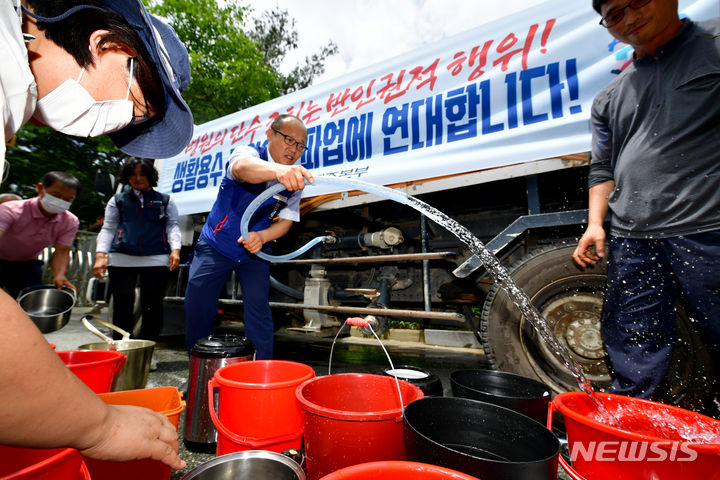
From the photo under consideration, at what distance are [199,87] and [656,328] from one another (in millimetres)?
13622

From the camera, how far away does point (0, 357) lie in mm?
435

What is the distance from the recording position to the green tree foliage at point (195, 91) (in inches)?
380

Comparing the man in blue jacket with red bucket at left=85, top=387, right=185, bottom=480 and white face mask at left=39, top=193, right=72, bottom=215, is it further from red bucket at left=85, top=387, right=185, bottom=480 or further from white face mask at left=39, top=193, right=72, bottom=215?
white face mask at left=39, top=193, right=72, bottom=215

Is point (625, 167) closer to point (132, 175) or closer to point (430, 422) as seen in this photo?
point (430, 422)

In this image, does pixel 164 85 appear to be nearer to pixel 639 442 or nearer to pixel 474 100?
pixel 639 442

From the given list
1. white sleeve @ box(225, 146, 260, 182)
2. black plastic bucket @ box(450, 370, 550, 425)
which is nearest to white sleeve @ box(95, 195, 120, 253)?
white sleeve @ box(225, 146, 260, 182)

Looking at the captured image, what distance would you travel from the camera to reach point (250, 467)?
0.92 metres

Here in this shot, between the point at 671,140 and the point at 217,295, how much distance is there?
104 inches

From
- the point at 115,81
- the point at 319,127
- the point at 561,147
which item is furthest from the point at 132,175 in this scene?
the point at 561,147

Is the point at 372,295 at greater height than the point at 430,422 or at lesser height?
greater

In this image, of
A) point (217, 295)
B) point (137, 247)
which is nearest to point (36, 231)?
point (137, 247)

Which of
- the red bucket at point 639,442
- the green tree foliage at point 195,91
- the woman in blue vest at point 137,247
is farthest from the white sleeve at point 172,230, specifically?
the green tree foliage at point 195,91

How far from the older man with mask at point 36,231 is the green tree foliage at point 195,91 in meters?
8.32

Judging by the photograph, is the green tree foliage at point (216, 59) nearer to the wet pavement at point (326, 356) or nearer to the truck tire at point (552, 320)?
the wet pavement at point (326, 356)
